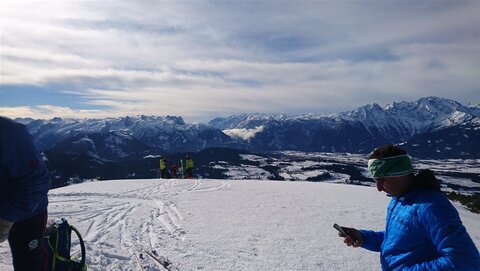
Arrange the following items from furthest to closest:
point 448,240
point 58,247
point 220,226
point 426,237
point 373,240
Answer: point 220,226 → point 58,247 → point 373,240 → point 426,237 → point 448,240

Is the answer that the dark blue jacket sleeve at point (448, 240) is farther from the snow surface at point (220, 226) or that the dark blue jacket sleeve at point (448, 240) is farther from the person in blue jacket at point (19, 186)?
the snow surface at point (220, 226)

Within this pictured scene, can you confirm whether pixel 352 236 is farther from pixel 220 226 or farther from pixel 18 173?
pixel 220 226

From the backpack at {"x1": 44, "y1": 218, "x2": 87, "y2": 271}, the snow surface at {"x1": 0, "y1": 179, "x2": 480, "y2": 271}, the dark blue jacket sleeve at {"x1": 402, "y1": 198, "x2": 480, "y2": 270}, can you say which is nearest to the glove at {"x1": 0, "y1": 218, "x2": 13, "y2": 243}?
the backpack at {"x1": 44, "y1": 218, "x2": 87, "y2": 271}

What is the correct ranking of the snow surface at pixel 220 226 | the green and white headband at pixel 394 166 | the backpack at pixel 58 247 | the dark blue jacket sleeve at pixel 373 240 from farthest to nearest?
the snow surface at pixel 220 226
the backpack at pixel 58 247
the dark blue jacket sleeve at pixel 373 240
the green and white headband at pixel 394 166

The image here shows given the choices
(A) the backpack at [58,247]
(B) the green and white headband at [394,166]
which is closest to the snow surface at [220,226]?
(A) the backpack at [58,247]

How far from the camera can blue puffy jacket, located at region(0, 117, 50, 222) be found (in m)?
3.71

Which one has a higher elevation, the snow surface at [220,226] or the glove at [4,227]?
the glove at [4,227]

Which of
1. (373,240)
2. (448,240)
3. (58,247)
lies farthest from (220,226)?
(448,240)

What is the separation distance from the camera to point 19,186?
3.78m

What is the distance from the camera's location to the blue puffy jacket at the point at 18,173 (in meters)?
3.71

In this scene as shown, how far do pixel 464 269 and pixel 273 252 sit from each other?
19.7 feet

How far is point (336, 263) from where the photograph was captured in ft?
25.6

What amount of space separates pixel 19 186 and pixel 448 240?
414cm

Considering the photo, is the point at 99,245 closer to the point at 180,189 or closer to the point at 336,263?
the point at 336,263
